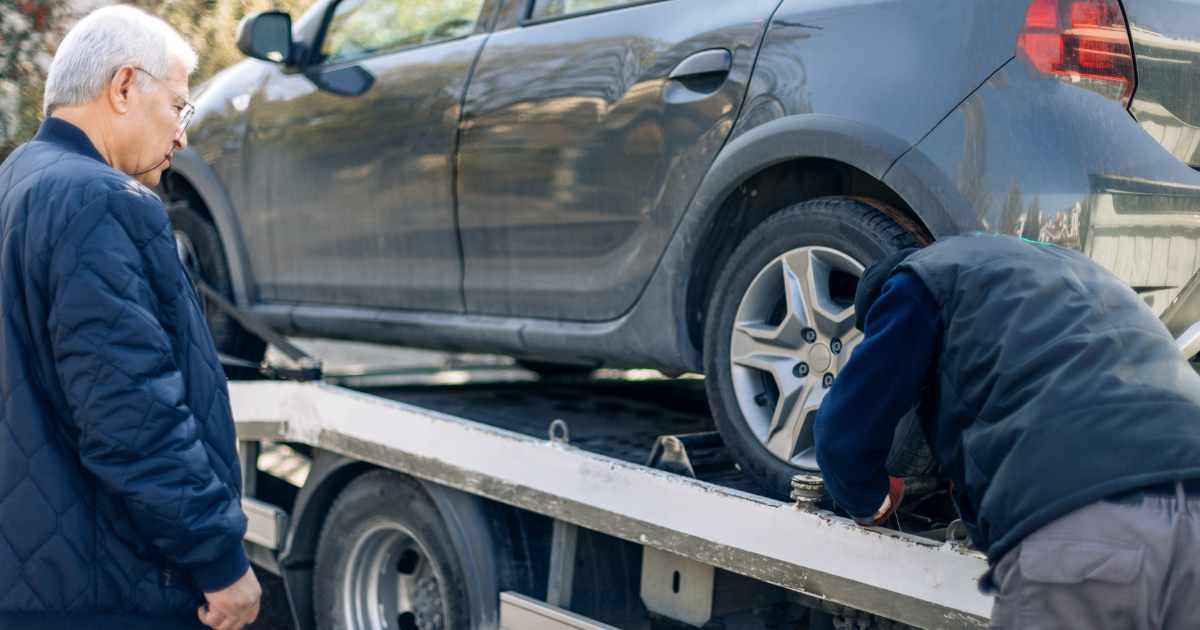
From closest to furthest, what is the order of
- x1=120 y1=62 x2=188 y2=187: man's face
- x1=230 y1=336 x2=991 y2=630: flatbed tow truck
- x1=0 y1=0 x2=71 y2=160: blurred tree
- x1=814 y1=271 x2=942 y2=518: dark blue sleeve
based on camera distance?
x1=814 y1=271 x2=942 y2=518: dark blue sleeve < x1=120 y1=62 x2=188 y2=187: man's face < x1=230 y1=336 x2=991 y2=630: flatbed tow truck < x1=0 y1=0 x2=71 y2=160: blurred tree

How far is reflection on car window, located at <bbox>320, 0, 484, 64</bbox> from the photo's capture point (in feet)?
14.3

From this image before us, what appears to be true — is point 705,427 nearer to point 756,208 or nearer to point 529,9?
point 756,208

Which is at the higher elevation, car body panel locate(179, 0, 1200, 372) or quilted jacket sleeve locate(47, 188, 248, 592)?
car body panel locate(179, 0, 1200, 372)

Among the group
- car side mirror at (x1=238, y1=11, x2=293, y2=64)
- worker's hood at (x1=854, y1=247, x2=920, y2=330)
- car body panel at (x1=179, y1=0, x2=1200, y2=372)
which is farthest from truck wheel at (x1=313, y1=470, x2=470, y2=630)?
worker's hood at (x1=854, y1=247, x2=920, y2=330)

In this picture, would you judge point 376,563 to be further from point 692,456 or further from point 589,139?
point 589,139

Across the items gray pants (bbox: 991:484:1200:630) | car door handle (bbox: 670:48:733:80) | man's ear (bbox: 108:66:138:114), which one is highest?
car door handle (bbox: 670:48:733:80)

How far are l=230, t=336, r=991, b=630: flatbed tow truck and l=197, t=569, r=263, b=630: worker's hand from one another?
1076 mm

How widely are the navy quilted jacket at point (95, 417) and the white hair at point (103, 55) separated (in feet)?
0.44

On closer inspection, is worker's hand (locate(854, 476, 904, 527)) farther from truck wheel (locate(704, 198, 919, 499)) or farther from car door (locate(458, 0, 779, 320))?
car door (locate(458, 0, 779, 320))

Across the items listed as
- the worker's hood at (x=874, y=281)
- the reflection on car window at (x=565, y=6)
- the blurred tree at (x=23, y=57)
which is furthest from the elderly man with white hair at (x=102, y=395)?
the blurred tree at (x=23, y=57)

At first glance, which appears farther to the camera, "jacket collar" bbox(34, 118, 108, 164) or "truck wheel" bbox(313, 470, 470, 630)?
"truck wheel" bbox(313, 470, 470, 630)

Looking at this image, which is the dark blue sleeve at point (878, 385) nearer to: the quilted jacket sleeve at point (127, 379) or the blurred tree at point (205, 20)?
the quilted jacket sleeve at point (127, 379)

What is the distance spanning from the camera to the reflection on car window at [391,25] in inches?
171

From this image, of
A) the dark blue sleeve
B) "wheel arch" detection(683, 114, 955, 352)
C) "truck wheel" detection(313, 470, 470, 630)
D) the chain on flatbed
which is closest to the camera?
the dark blue sleeve
